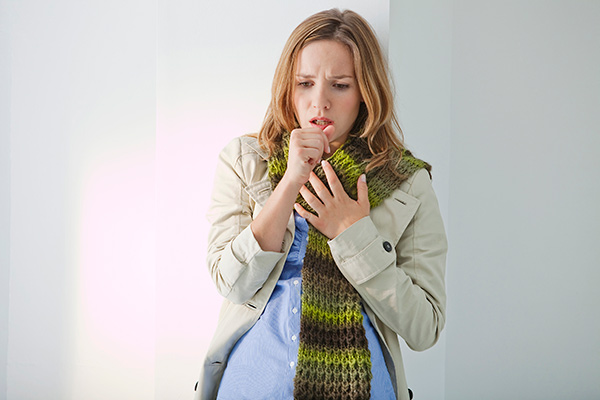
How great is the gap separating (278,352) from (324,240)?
252mm

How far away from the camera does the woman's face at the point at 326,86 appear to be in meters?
1.31

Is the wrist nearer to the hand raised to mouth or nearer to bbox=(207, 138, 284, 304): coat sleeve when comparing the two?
the hand raised to mouth

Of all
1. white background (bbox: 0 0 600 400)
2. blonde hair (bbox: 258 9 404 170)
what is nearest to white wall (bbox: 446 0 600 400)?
white background (bbox: 0 0 600 400)

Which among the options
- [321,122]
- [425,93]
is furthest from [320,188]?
[425,93]

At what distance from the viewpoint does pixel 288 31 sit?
1565 millimetres

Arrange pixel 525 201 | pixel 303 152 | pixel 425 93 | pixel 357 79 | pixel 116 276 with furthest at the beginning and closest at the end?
pixel 525 201, pixel 116 276, pixel 425 93, pixel 357 79, pixel 303 152

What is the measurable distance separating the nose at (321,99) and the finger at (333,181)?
12 cm

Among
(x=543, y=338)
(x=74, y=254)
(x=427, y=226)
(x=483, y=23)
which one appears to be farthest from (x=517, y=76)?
(x=74, y=254)

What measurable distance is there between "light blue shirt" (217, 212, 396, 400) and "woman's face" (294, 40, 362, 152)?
0.78 ft

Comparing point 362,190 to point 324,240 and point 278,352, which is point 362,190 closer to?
point 324,240

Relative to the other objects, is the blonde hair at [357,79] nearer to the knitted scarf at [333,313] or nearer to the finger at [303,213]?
the knitted scarf at [333,313]

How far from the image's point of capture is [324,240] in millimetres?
1303

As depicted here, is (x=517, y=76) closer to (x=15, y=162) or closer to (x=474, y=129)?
(x=474, y=129)

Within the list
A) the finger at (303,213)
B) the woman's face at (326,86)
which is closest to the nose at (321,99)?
the woman's face at (326,86)
